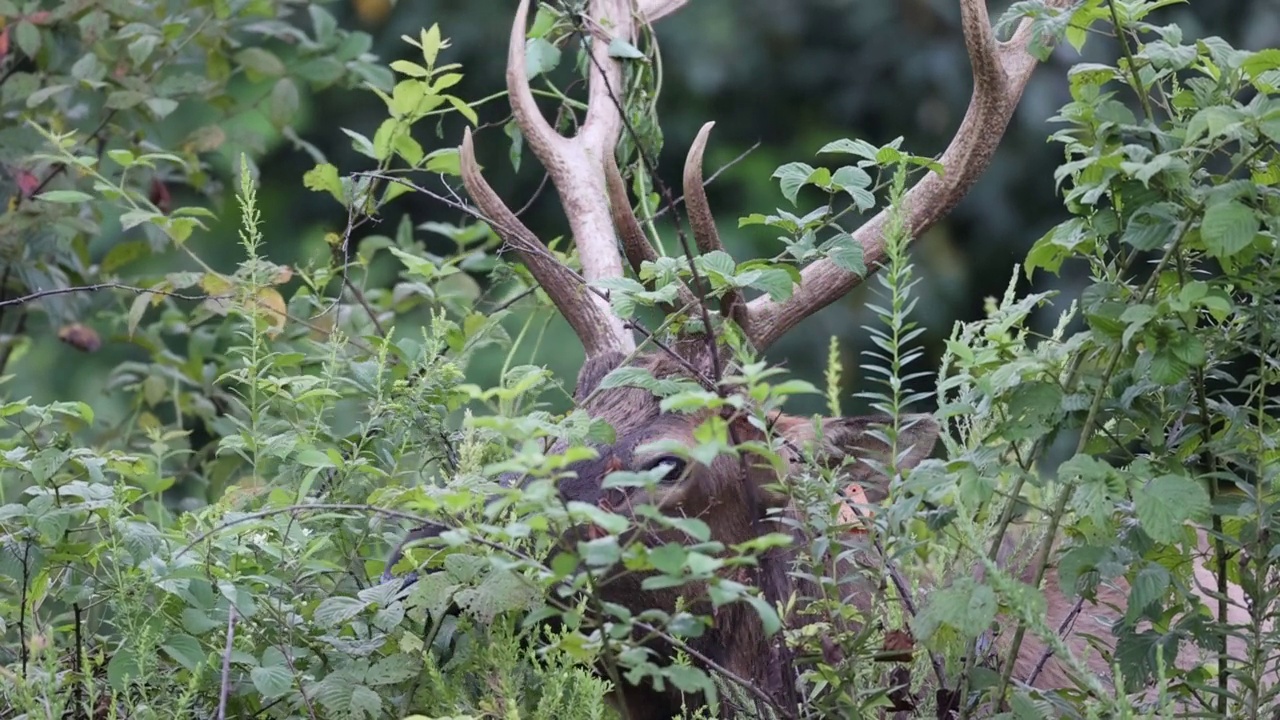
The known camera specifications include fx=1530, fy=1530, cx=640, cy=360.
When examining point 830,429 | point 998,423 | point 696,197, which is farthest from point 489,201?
point 998,423

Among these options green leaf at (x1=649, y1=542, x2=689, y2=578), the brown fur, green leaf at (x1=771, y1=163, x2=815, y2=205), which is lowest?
the brown fur

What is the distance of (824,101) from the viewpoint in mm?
8023

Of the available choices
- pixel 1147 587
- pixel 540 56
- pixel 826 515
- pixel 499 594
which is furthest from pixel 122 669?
pixel 540 56

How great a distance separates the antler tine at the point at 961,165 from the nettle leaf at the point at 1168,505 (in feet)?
2.80

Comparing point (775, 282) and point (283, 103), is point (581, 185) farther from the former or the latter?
point (775, 282)

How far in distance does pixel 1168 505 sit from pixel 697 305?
0.83 meters

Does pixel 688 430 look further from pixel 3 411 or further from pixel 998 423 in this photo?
pixel 3 411

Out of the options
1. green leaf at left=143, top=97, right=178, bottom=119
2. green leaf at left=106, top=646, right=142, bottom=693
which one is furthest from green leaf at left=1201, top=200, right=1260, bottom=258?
green leaf at left=143, top=97, right=178, bottom=119

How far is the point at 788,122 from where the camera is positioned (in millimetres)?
8188

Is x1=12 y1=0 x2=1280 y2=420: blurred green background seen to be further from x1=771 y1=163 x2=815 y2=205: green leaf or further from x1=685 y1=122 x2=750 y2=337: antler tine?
x1=771 y1=163 x2=815 y2=205: green leaf

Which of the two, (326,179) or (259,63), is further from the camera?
(259,63)

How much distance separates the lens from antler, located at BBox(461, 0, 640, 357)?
277 cm

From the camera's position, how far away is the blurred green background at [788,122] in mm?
7156

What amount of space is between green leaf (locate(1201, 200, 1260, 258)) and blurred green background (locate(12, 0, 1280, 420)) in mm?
5018
